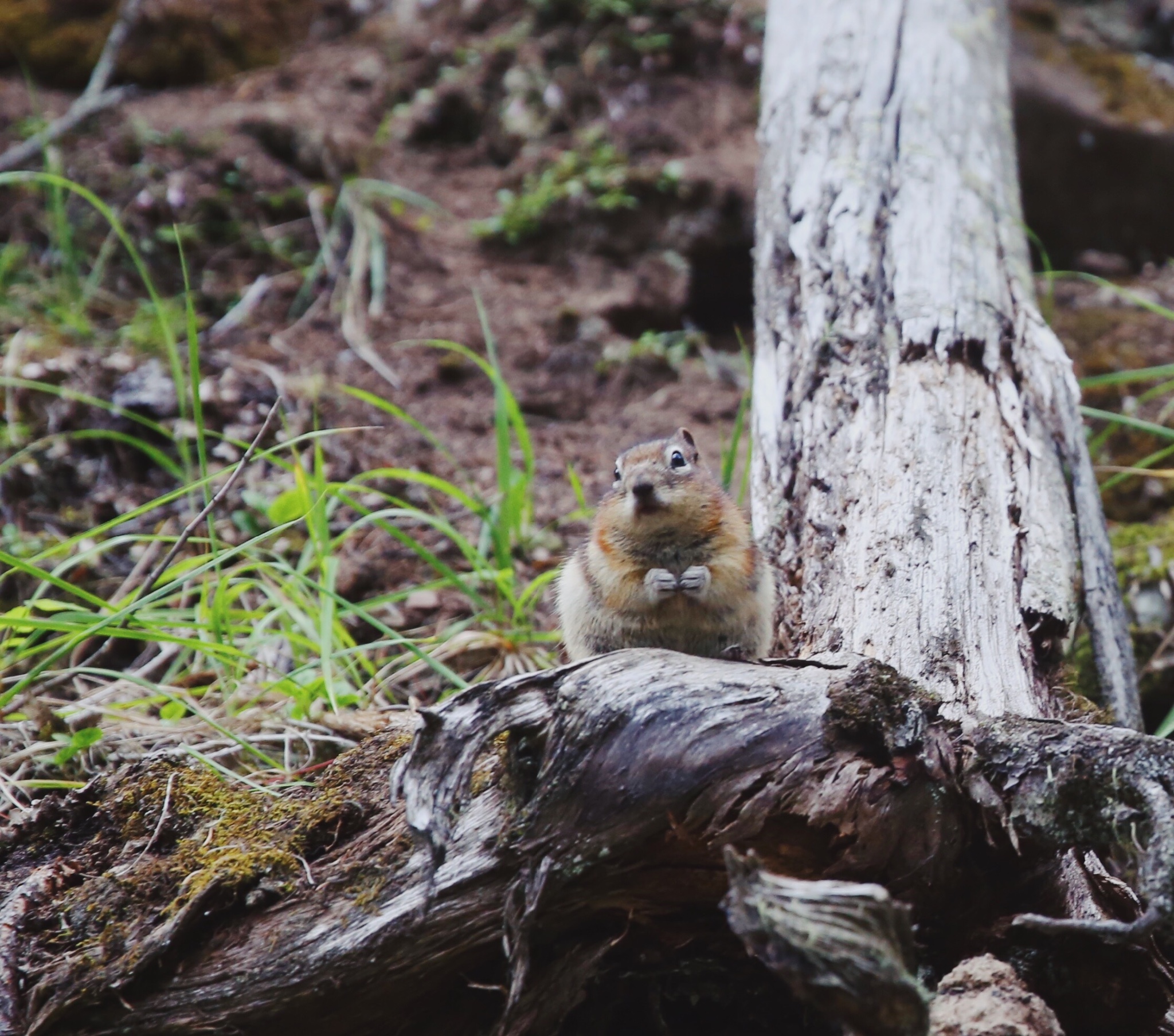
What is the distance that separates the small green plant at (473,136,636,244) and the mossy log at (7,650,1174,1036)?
4759 mm

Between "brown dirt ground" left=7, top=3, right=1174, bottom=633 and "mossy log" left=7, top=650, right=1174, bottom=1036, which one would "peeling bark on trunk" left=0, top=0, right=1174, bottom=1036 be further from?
"brown dirt ground" left=7, top=3, right=1174, bottom=633

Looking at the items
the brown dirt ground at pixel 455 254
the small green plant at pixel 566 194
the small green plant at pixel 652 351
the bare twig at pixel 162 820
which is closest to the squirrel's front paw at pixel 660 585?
the bare twig at pixel 162 820

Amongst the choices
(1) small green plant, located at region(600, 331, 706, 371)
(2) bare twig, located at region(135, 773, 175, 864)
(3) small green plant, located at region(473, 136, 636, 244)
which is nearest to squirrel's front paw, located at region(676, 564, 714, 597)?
(2) bare twig, located at region(135, 773, 175, 864)

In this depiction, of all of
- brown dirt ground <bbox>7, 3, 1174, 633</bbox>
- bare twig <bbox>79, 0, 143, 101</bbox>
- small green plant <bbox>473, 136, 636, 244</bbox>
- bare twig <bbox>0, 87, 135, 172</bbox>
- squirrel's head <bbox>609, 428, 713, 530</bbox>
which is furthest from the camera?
bare twig <bbox>79, 0, 143, 101</bbox>

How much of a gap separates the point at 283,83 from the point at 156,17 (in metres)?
0.92

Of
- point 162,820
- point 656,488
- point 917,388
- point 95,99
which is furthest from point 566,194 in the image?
point 162,820

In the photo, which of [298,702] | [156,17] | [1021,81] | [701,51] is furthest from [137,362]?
[1021,81]

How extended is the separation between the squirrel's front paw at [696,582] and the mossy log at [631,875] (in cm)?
62

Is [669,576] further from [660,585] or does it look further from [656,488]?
[656,488]

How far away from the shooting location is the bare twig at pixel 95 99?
6.18 meters

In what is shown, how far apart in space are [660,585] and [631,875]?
1016 millimetres

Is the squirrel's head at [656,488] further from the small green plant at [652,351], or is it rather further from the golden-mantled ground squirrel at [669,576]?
the small green plant at [652,351]

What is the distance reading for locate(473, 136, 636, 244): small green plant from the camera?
22.0ft

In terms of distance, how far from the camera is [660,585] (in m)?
3.20
